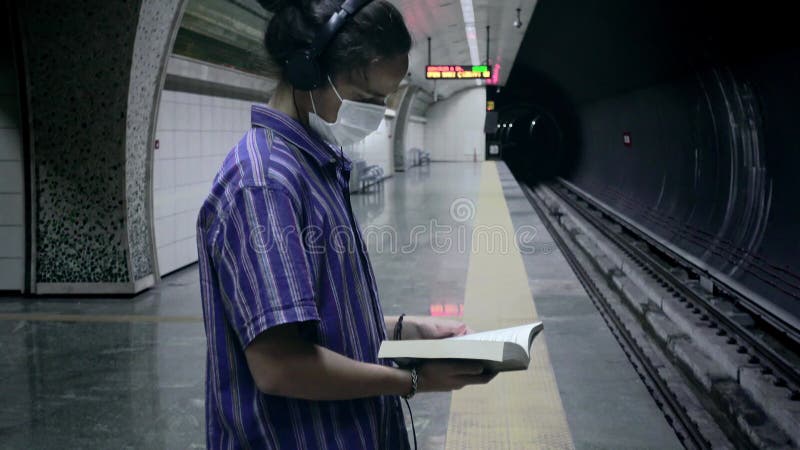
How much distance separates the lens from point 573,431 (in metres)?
3.66

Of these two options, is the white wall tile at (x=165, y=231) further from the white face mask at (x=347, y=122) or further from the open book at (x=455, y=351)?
the open book at (x=455, y=351)

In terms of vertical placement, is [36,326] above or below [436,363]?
below

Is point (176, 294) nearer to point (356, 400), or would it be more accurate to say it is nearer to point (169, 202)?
point (169, 202)

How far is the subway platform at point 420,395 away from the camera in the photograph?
3701 mm

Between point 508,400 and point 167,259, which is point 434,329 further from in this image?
point 167,259

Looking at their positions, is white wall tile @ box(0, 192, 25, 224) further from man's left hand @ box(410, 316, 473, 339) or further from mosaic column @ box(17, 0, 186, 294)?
man's left hand @ box(410, 316, 473, 339)

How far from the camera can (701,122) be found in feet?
36.8

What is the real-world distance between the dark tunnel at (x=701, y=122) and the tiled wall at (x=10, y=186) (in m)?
6.59

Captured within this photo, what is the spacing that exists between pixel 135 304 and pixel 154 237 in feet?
2.89

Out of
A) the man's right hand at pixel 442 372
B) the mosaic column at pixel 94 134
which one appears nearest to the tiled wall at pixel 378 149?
the mosaic column at pixel 94 134

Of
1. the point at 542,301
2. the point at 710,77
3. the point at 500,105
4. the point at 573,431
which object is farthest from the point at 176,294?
the point at 500,105

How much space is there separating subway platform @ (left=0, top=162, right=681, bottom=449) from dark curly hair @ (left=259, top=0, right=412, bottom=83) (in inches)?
92.9

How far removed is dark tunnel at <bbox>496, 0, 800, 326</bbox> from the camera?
7.73m

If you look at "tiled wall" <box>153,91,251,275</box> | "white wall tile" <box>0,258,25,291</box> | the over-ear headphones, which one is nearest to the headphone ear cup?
the over-ear headphones
